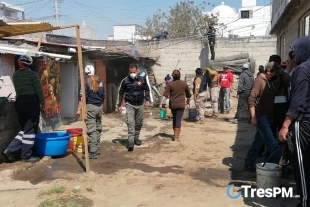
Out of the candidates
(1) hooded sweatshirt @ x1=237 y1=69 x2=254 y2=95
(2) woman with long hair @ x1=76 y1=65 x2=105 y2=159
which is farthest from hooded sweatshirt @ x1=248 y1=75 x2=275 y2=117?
(1) hooded sweatshirt @ x1=237 y1=69 x2=254 y2=95

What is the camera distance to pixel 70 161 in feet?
21.8

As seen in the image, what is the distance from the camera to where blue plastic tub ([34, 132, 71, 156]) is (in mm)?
6609

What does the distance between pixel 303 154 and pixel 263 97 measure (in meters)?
1.70

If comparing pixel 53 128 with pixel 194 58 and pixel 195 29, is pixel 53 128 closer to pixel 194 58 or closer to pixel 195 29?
pixel 194 58

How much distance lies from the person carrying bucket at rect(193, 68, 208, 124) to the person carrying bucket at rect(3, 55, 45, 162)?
19.2 feet

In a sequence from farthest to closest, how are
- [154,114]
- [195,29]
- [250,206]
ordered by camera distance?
[195,29]
[154,114]
[250,206]

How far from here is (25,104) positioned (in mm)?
6363

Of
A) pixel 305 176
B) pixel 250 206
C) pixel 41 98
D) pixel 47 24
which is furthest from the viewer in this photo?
pixel 41 98

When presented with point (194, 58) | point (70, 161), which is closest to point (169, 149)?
point (70, 161)

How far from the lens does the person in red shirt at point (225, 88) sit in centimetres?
1314

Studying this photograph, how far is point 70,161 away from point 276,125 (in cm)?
401

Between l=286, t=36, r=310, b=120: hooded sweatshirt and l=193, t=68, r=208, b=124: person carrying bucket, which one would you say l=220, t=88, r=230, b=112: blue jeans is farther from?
l=286, t=36, r=310, b=120: hooded sweatshirt

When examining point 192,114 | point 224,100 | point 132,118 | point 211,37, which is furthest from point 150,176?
point 211,37
